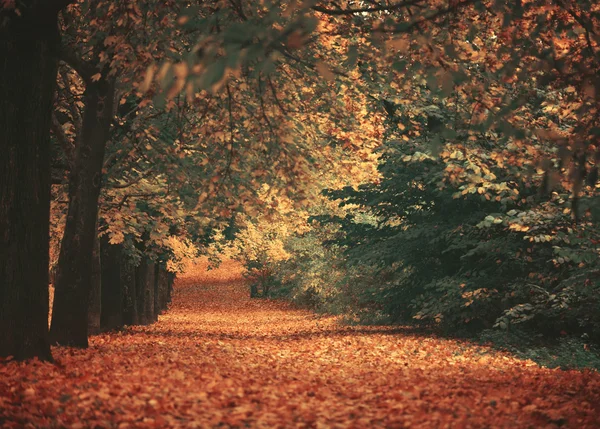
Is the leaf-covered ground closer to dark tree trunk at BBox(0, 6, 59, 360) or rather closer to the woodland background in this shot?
dark tree trunk at BBox(0, 6, 59, 360)

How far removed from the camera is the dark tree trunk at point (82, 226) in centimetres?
1448

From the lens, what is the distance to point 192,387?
27.4ft

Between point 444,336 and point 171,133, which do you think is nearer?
point 171,133

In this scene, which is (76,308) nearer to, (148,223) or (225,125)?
(225,125)

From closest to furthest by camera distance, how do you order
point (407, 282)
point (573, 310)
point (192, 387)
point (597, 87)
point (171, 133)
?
point (597, 87), point (192, 387), point (573, 310), point (171, 133), point (407, 282)

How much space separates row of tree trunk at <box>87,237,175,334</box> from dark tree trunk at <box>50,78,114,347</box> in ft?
7.86

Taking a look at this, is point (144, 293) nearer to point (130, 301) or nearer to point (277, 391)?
point (130, 301)

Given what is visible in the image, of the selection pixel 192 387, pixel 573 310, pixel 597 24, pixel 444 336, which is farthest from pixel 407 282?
pixel 192 387

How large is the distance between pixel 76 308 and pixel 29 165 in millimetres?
4979

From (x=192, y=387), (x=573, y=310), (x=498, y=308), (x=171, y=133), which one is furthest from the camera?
(x=498, y=308)

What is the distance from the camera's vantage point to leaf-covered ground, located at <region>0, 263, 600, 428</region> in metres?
7.04

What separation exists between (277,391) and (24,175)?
168 inches

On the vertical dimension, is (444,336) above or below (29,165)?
below

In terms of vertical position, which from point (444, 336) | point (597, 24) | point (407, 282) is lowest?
point (444, 336)
